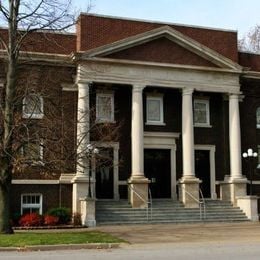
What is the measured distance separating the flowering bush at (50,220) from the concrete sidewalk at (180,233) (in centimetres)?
258

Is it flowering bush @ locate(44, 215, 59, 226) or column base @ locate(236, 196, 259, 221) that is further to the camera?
column base @ locate(236, 196, 259, 221)

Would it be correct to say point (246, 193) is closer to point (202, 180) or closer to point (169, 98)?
point (202, 180)

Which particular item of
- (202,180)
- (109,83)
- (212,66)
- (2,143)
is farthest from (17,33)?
(202,180)

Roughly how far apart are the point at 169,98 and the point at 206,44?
383 cm

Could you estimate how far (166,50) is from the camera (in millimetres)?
30719

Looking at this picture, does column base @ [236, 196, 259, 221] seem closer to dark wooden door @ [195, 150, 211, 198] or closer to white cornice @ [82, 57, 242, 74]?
dark wooden door @ [195, 150, 211, 198]

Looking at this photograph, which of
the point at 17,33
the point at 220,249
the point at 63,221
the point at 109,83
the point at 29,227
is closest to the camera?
the point at 220,249

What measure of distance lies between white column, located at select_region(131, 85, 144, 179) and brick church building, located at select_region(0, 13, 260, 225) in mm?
53

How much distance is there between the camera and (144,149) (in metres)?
31.7

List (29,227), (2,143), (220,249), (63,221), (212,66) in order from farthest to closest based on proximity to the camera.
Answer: (212,66)
(63,221)
(29,227)
(2,143)
(220,249)

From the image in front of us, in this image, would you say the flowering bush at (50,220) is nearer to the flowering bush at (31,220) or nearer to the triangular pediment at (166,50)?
the flowering bush at (31,220)

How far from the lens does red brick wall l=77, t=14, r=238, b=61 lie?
29391 millimetres

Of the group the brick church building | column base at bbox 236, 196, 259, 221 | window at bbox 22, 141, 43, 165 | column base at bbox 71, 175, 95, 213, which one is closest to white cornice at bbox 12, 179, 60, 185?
the brick church building

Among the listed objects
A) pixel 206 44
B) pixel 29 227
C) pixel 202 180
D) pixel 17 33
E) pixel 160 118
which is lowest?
pixel 29 227
